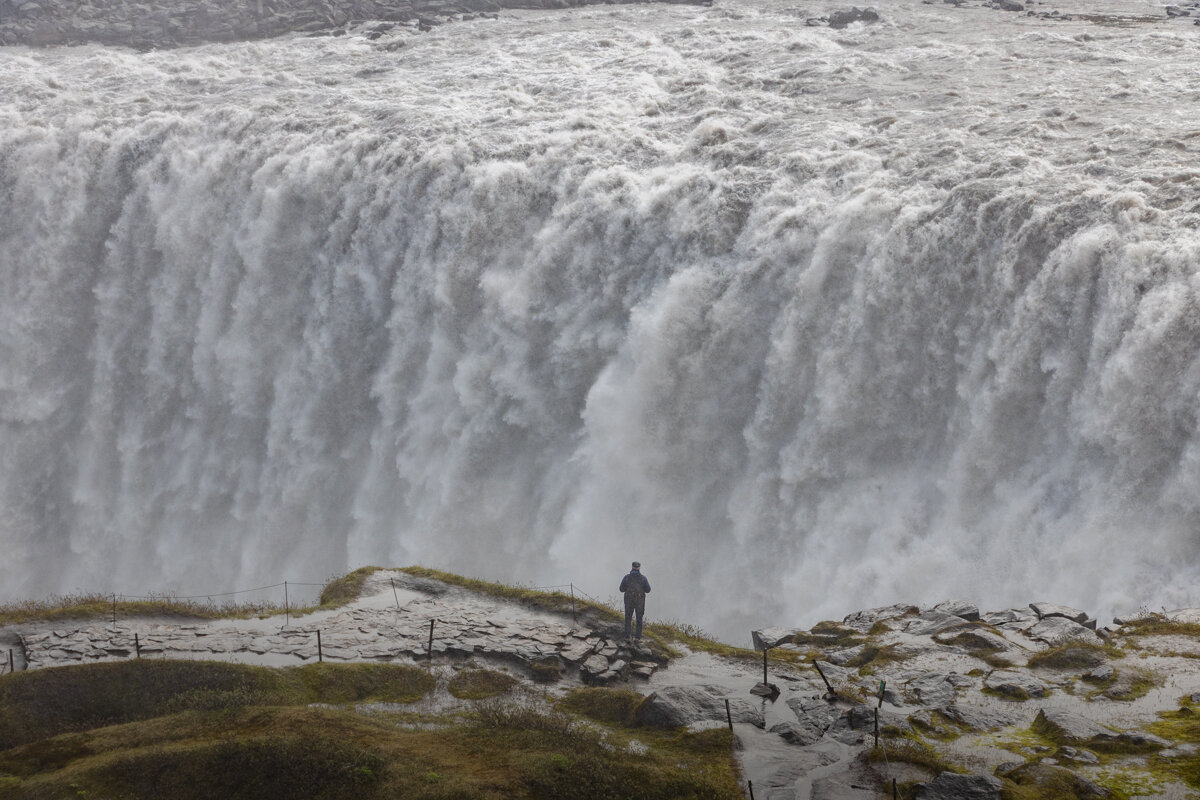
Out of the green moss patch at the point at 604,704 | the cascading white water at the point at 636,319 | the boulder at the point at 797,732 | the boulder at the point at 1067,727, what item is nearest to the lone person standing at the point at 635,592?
the green moss patch at the point at 604,704

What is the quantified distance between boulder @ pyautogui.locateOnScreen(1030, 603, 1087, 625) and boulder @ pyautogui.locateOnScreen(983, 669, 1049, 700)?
325 centimetres

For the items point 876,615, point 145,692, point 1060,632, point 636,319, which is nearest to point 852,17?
point 636,319

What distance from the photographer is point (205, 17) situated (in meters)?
69.1

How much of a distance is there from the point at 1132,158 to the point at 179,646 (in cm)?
2916

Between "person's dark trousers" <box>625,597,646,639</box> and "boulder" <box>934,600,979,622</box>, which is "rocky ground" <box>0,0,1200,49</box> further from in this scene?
"person's dark trousers" <box>625,597,646,639</box>

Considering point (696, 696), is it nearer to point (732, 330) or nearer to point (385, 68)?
point (732, 330)

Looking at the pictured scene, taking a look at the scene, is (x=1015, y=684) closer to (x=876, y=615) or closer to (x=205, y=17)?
(x=876, y=615)

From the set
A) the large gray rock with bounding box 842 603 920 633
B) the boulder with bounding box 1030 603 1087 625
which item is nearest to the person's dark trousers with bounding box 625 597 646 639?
the large gray rock with bounding box 842 603 920 633

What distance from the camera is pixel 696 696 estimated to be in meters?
20.1

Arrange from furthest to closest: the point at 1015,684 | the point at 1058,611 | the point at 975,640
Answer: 1. the point at 1058,611
2. the point at 975,640
3. the point at 1015,684

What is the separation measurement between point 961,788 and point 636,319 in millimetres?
20300

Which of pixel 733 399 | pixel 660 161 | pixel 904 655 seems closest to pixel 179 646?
pixel 904 655

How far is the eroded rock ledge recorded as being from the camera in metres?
Result: 67.6

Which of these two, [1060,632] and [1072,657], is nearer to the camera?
[1072,657]
